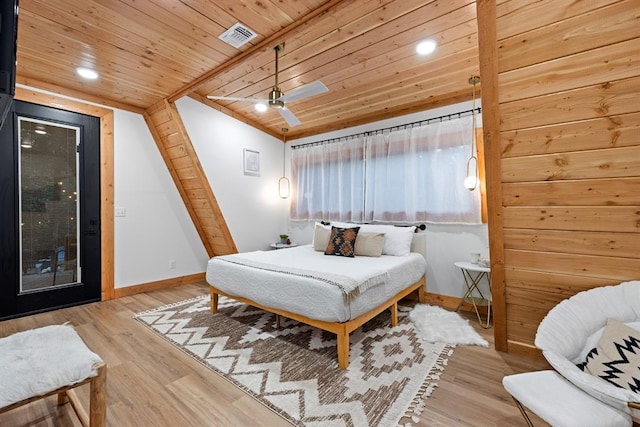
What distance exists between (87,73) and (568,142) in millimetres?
4194

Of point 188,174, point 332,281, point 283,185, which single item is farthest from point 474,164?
point 188,174

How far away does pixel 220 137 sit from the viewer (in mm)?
4250

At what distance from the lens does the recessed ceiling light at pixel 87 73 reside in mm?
2936

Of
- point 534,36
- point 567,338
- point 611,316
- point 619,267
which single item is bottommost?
point 567,338

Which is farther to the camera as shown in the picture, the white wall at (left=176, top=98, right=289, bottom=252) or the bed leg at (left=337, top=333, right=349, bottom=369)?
the white wall at (left=176, top=98, right=289, bottom=252)

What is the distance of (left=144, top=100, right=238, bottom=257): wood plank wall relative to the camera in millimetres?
3688

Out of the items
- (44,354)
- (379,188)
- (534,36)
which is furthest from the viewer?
(379,188)

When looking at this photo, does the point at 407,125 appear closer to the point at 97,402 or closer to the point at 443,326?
the point at 443,326

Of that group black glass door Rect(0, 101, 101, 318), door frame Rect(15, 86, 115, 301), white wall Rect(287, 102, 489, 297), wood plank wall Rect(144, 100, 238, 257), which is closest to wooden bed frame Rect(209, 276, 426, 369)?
white wall Rect(287, 102, 489, 297)

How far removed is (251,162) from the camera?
4.70 metres

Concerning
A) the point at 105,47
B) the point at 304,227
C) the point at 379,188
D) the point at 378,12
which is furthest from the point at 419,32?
the point at 304,227

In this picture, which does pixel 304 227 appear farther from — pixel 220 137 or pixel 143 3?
pixel 143 3

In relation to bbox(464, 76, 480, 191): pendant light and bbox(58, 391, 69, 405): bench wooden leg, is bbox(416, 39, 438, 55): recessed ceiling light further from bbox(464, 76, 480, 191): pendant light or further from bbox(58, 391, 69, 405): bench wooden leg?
bbox(58, 391, 69, 405): bench wooden leg

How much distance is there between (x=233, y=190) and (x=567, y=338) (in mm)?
4081
